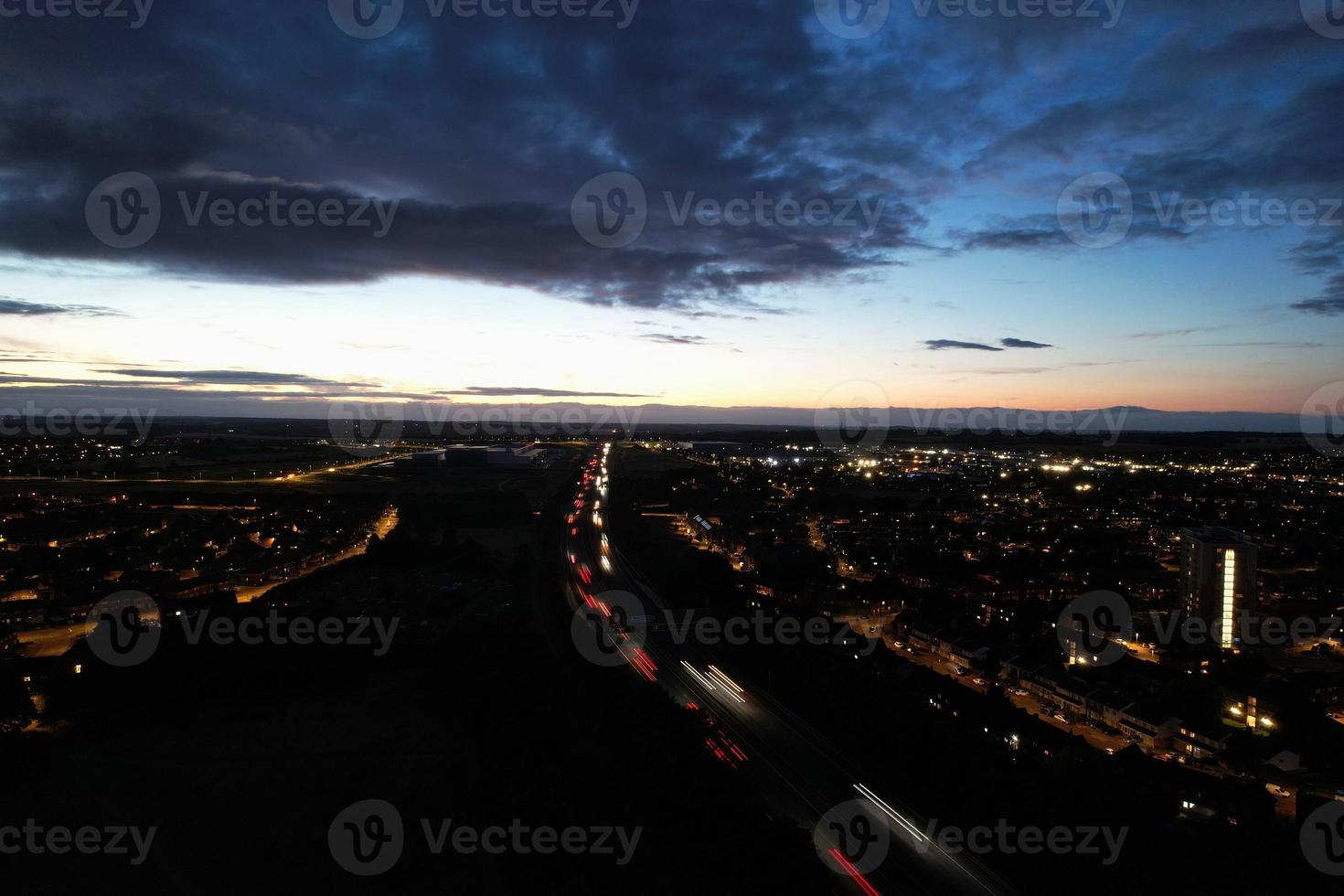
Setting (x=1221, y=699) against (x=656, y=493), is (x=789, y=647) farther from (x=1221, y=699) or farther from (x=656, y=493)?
(x=656, y=493)

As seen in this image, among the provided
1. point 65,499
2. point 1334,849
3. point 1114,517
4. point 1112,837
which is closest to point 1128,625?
point 1334,849
